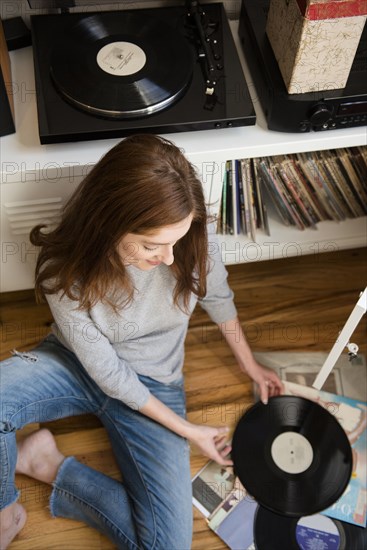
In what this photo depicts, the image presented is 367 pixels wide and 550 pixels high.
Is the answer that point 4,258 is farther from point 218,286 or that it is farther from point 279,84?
point 279,84

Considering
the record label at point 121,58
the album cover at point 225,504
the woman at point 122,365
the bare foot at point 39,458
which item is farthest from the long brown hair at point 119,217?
the album cover at point 225,504

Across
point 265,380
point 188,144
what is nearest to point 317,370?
point 265,380

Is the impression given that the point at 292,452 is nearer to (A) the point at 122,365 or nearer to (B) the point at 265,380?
(B) the point at 265,380

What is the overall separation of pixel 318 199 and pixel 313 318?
1.04 feet

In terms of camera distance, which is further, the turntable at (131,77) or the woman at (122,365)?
the turntable at (131,77)

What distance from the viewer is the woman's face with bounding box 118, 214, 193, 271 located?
1.07 metres

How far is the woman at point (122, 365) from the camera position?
1.12 metres

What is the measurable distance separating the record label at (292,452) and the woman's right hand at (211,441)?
107 mm

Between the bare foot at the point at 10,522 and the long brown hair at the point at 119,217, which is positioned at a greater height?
the long brown hair at the point at 119,217

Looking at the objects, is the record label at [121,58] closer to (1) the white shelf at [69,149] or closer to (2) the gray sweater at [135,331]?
(1) the white shelf at [69,149]

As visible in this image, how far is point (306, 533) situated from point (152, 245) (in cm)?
74

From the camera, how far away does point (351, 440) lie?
60.2 inches

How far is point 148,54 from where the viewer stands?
132cm

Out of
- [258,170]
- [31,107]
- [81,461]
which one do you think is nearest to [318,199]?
[258,170]
